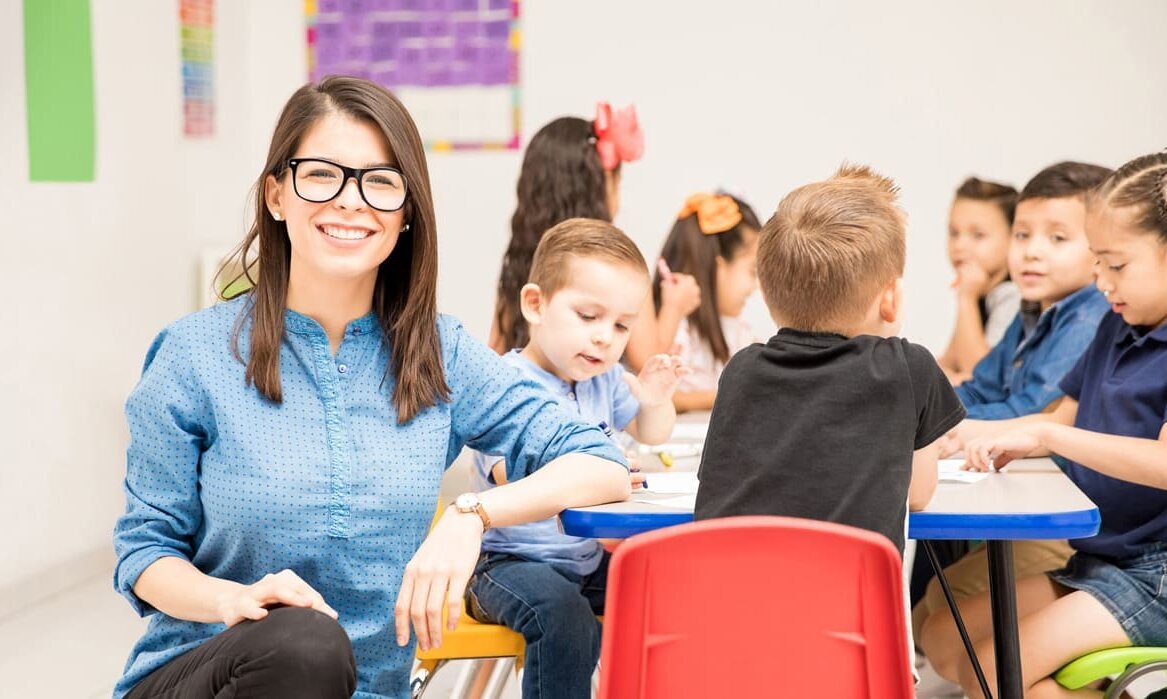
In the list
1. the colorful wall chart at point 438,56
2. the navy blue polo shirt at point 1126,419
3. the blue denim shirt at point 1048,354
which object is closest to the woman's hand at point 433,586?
the navy blue polo shirt at point 1126,419

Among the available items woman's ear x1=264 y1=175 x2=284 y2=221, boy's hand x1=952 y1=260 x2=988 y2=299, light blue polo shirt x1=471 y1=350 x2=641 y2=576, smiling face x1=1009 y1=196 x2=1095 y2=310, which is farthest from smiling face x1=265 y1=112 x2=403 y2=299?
boy's hand x1=952 y1=260 x2=988 y2=299

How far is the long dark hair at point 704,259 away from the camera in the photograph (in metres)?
3.84

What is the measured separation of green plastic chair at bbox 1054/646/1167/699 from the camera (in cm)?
194

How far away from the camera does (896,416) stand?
1.61 meters

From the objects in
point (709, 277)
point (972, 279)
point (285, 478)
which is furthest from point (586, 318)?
point (972, 279)

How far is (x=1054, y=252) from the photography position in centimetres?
293

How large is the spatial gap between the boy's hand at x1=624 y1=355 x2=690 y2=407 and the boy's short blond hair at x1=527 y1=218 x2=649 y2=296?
6.5 inches

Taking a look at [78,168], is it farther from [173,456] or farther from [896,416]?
[896,416]

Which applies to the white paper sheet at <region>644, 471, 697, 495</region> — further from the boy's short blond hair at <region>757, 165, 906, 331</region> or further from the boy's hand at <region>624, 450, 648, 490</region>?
the boy's short blond hair at <region>757, 165, 906, 331</region>

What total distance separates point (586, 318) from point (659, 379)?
197 mm

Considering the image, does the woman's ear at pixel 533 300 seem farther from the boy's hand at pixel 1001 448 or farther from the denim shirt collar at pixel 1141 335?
the denim shirt collar at pixel 1141 335

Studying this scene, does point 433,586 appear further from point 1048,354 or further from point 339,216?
point 1048,354

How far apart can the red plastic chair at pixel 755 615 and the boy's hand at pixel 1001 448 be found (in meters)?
0.84

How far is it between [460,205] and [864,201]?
12.6 ft
